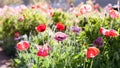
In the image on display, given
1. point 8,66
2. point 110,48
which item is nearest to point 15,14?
point 8,66

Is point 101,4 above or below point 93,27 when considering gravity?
above

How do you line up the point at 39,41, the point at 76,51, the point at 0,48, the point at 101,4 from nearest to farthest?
the point at 76,51 < the point at 39,41 < the point at 0,48 < the point at 101,4

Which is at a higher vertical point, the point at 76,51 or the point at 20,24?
the point at 20,24

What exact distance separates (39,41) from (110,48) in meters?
2.26

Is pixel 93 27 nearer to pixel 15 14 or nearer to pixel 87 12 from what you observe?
pixel 87 12

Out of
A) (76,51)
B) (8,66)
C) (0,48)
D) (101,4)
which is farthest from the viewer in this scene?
(101,4)

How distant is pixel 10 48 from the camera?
28.3ft

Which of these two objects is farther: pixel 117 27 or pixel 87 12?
pixel 87 12

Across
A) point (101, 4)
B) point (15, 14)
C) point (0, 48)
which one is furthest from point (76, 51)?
point (101, 4)

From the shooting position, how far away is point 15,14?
8.97 metres

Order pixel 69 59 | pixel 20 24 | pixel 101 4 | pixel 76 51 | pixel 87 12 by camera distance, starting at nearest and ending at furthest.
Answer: pixel 69 59 < pixel 76 51 < pixel 87 12 < pixel 20 24 < pixel 101 4

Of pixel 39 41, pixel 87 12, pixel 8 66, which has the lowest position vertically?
pixel 8 66

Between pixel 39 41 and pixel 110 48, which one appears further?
pixel 39 41

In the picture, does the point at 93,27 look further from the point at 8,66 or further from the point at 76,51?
the point at 8,66
